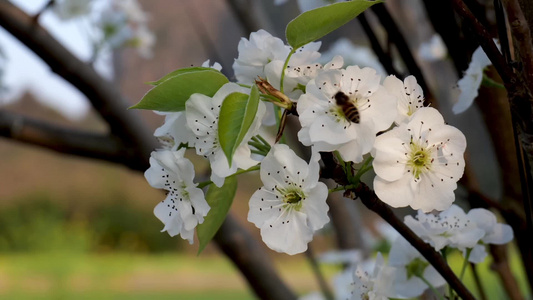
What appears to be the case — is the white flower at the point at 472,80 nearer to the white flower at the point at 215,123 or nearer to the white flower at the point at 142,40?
the white flower at the point at 215,123

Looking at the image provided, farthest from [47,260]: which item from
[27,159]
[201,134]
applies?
[201,134]

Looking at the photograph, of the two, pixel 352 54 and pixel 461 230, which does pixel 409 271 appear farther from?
pixel 352 54

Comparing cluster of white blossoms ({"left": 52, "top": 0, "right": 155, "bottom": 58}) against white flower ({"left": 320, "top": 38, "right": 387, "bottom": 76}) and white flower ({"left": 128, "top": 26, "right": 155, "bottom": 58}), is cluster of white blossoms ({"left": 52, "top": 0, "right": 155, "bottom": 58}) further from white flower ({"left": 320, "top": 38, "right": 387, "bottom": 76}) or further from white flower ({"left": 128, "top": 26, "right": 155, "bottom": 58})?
white flower ({"left": 320, "top": 38, "right": 387, "bottom": 76})

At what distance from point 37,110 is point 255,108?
7.20 m

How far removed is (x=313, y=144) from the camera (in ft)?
0.88

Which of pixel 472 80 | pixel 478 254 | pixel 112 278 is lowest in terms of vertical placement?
pixel 112 278

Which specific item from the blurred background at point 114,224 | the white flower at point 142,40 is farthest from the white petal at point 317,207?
the blurred background at point 114,224

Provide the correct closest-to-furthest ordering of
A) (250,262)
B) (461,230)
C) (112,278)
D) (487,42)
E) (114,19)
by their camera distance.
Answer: (487,42) < (461,230) < (250,262) < (114,19) < (112,278)

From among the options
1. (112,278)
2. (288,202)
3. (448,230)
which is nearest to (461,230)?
(448,230)

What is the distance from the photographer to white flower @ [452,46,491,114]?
392 mm

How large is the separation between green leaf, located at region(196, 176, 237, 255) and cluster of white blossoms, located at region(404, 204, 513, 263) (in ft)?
0.36

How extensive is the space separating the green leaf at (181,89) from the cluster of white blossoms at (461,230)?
0.51 ft

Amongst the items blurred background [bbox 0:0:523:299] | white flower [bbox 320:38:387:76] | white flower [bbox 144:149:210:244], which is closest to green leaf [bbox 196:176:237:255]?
white flower [bbox 144:149:210:244]

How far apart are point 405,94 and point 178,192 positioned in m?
0.13
